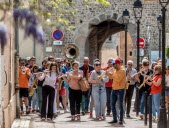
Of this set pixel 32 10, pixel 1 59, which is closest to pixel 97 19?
pixel 1 59

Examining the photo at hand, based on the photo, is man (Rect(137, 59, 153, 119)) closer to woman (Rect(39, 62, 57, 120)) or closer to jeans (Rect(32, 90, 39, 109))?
woman (Rect(39, 62, 57, 120))

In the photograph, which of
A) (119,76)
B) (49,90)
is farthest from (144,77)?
(49,90)

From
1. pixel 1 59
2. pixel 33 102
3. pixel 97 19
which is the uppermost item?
pixel 97 19

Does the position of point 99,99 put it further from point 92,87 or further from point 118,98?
point 118,98

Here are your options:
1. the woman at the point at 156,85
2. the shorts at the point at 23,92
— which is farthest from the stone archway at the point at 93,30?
the woman at the point at 156,85

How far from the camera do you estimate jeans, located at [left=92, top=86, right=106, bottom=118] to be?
16.6 meters

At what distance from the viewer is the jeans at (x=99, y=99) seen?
16641 millimetres

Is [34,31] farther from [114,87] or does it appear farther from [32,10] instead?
[114,87]

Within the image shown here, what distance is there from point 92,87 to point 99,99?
15.8 inches

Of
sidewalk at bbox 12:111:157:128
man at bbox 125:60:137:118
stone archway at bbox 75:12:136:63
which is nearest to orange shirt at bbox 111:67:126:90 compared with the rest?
sidewalk at bbox 12:111:157:128

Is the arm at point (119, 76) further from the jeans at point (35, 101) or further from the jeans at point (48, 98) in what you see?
the jeans at point (35, 101)

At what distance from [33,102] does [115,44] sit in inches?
1746

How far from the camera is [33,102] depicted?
1938cm

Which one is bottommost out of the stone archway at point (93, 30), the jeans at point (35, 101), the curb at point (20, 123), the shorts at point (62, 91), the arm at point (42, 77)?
the curb at point (20, 123)
